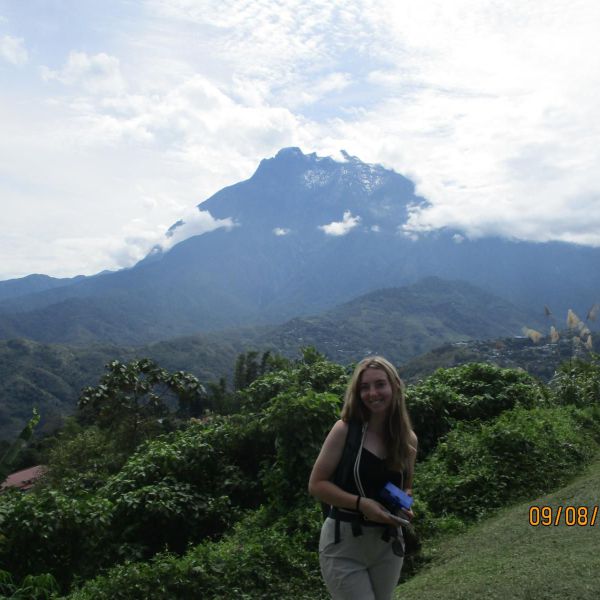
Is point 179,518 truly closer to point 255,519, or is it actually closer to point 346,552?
point 255,519

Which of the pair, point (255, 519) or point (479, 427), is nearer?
point (255, 519)

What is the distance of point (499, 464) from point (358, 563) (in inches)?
209

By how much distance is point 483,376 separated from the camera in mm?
11539

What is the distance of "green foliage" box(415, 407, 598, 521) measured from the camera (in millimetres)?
7156

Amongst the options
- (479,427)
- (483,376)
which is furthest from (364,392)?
(483,376)

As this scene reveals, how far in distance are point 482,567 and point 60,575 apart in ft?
15.4

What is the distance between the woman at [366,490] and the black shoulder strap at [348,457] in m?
0.01

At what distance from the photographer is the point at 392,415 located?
3.20 meters

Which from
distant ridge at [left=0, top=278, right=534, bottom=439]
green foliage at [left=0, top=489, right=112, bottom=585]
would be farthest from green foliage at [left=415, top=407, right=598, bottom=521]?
distant ridge at [left=0, top=278, right=534, bottom=439]

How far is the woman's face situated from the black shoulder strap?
6.3 inches

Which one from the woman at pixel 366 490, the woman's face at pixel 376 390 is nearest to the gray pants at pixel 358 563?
the woman at pixel 366 490

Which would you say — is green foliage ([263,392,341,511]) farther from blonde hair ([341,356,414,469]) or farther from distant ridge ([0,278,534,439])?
distant ridge ([0,278,534,439])

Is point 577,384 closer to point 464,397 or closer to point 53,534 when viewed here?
point 464,397

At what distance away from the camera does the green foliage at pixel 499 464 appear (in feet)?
23.5
